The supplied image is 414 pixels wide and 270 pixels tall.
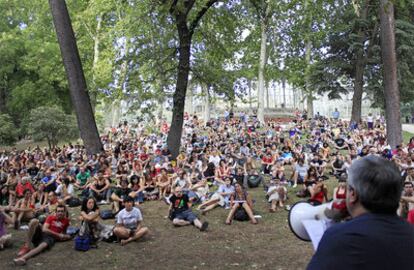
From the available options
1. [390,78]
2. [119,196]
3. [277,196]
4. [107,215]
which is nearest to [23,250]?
[107,215]

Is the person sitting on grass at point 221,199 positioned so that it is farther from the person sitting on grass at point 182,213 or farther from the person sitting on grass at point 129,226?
the person sitting on grass at point 129,226

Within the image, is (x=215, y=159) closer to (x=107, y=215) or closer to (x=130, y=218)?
(x=107, y=215)

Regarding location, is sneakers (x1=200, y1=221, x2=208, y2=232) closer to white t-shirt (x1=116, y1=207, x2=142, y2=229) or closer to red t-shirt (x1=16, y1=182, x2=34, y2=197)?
white t-shirt (x1=116, y1=207, x2=142, y2=229)

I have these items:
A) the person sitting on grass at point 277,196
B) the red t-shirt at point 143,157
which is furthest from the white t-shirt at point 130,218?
the red t-shirt at point 143,157

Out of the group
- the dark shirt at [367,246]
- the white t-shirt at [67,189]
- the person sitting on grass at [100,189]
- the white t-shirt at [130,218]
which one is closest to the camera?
the dark shirt at [367,246]

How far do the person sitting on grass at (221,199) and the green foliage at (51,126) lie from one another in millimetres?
17444

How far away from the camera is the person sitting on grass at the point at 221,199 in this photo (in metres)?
10.5

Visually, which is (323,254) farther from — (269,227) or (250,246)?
(269,227)

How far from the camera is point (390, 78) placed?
49.7 ft

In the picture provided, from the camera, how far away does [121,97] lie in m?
15.9

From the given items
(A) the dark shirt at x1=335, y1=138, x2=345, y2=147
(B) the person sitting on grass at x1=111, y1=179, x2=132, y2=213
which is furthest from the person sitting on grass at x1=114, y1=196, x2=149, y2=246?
(A) the dark shirt at x1=335, y1=138, x2=345, y2=147

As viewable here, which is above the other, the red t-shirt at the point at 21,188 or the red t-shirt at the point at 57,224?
the red t-shirt at the point at 21,188

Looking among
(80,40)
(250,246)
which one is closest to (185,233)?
(250,246)

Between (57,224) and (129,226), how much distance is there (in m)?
1.39
